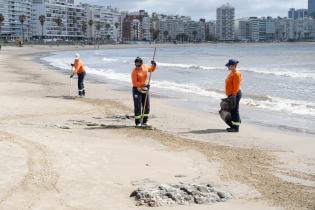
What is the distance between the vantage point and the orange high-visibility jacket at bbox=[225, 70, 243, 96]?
1148 centimetres

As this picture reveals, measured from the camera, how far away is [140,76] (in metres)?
11.8

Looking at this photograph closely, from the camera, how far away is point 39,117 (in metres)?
12.5

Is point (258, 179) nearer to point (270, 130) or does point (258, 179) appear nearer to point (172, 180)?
point (172, 180)

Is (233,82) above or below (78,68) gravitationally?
below

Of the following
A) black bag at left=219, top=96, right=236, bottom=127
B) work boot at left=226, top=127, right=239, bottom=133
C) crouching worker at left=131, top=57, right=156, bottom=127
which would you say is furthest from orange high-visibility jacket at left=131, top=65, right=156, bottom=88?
work boot at left=226, top=127, right=239, bottom=133

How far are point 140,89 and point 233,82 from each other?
2020 mm

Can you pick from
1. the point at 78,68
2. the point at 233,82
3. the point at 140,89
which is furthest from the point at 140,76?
the point at 78,68

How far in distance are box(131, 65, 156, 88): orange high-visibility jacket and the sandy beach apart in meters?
0.95

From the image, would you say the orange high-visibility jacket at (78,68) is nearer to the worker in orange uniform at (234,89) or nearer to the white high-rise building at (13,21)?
the worker in orange uniform at (234,89)

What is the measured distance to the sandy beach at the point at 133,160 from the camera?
6.00m

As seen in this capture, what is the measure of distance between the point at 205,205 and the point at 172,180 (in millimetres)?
1040

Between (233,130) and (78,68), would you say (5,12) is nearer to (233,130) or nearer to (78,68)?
(78,68)

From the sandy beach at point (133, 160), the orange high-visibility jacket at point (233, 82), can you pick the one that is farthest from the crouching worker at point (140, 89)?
the orange high-visibility jacket at point (233, 82)

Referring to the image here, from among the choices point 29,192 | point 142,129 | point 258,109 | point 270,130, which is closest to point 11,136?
point 142,129
